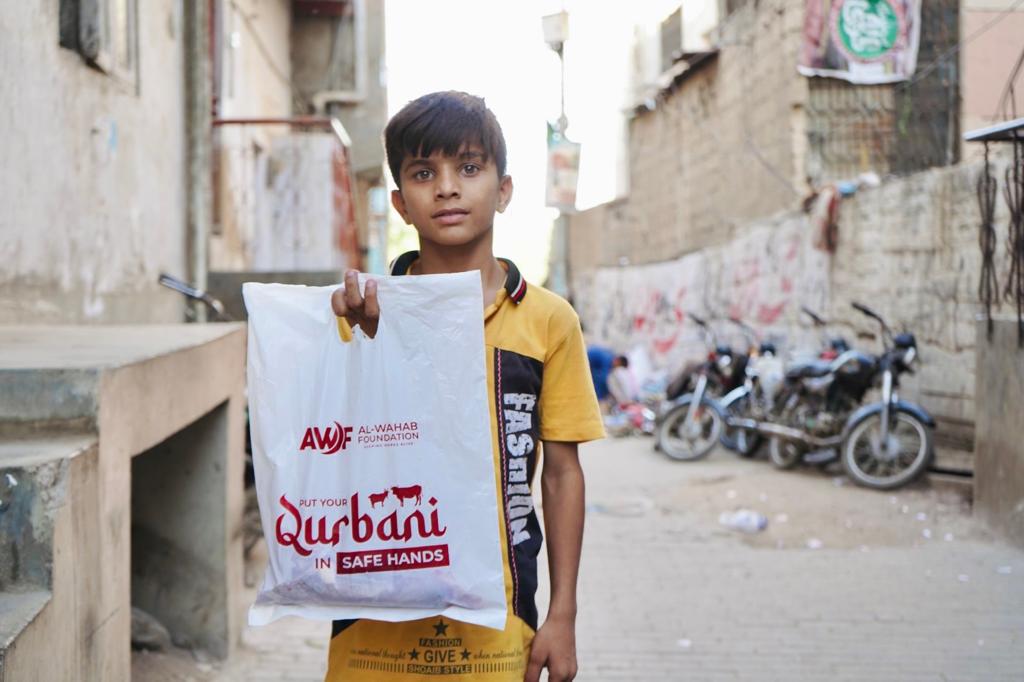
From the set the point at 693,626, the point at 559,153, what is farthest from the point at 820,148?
the point at 693,626

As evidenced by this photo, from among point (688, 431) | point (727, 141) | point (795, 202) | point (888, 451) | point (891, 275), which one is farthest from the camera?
point (727, 141)

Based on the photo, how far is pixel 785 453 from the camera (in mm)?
9078

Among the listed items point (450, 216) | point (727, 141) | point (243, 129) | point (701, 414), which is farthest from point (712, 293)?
point (450, 216)

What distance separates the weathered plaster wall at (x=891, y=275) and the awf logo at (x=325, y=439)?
619 cm

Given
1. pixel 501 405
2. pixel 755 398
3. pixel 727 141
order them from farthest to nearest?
1. pixel 727 141
2. pixel 755 398
3. pixel 501 405

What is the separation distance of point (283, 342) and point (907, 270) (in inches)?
315

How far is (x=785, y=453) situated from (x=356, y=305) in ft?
26.0

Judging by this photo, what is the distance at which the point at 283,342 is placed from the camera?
1633mm

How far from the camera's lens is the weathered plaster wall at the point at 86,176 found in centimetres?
465

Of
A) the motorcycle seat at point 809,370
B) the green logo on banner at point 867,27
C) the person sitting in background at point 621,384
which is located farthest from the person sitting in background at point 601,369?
the motorcycle seat at point 809,370

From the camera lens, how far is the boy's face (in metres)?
1.80

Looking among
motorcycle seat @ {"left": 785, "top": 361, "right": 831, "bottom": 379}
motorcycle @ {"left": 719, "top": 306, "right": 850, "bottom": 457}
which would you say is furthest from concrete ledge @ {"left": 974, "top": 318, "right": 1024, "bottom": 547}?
motorcycle @ {"left": 719, "top": 306, "right": 850, "bottom": 457}

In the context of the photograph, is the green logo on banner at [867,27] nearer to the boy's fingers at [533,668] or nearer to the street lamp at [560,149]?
the street lamp at [560,149]

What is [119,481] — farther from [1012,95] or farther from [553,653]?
[1012,95]
